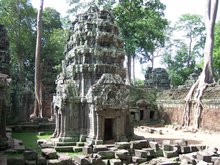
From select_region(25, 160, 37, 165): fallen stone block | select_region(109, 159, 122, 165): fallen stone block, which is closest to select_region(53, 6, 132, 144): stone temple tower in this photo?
select_region(109, 159, 122, 165): fallen stone block

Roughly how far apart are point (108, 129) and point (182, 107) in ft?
37.1

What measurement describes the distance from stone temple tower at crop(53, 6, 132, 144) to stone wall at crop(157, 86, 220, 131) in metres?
8.09

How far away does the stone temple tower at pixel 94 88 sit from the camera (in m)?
14.6

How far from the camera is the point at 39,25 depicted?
2369cm

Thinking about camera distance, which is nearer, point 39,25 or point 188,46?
point 39,25

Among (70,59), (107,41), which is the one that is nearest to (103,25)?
(107,41)

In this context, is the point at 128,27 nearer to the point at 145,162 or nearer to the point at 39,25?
the point at 39,25

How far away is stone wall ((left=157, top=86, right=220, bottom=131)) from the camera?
2120 centimetres

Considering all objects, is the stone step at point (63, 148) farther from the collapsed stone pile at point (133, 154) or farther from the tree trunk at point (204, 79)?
the tree trunk at point (204, 79)

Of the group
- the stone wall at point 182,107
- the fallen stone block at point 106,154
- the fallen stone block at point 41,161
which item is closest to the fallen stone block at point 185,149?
the fallen stone block at point 106,154

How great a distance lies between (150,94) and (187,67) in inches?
590

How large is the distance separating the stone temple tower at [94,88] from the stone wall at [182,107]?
809cm

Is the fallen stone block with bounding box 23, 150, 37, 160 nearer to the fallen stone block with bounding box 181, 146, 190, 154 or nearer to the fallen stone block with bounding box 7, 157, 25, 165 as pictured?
the fallen stone block with bounding box 7, 157, 25, 165

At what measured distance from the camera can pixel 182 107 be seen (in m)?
25.4
